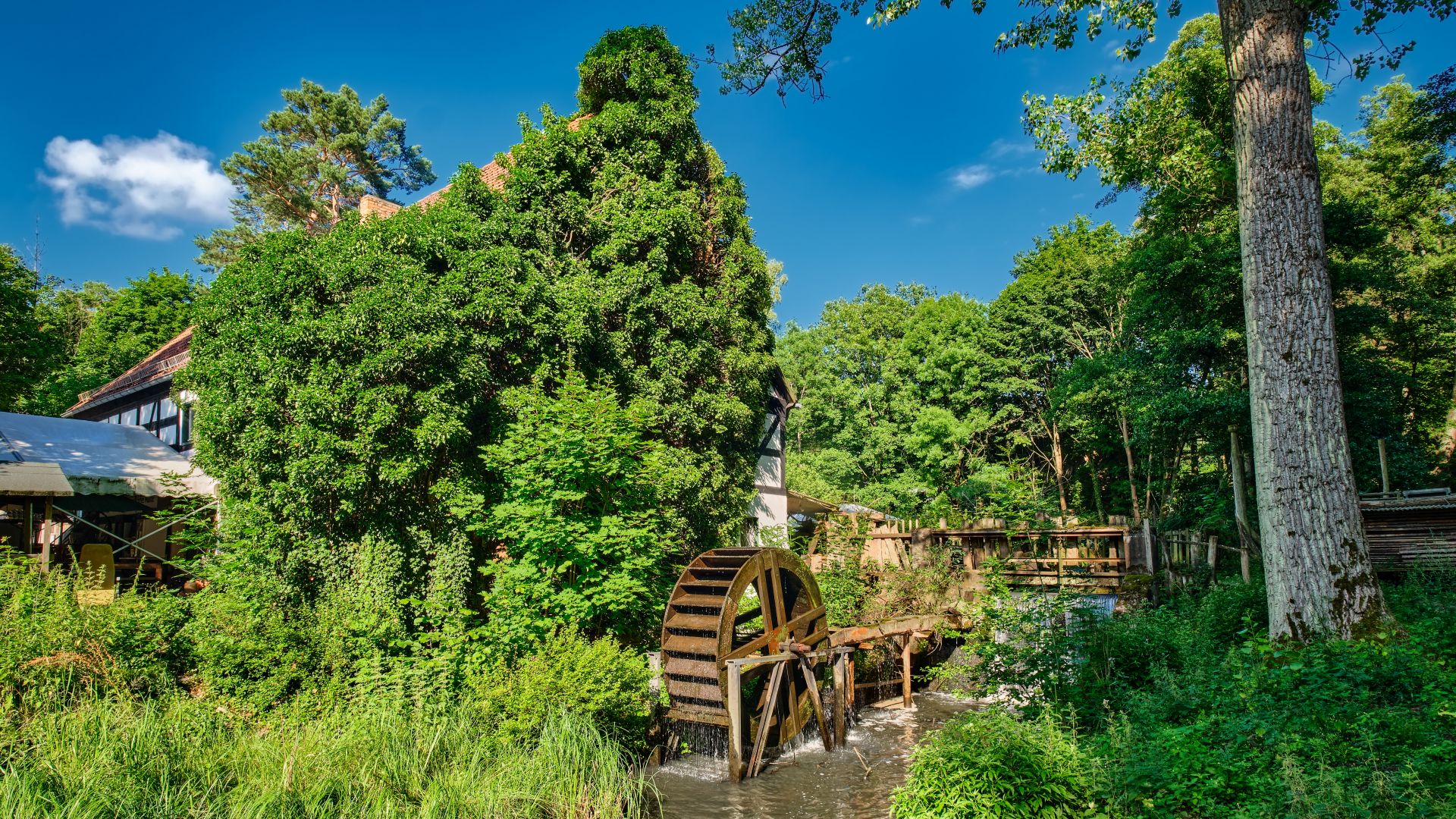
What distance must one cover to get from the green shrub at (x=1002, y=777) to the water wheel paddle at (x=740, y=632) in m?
3.30

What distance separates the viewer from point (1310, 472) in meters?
5.50

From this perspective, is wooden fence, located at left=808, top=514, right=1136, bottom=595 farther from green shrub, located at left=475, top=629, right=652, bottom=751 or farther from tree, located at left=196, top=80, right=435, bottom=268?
tree, located at left=196, top=80, right=435, bottom=268

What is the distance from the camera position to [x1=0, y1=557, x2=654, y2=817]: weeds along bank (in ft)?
16.2

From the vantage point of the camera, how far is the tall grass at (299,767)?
4629 mm

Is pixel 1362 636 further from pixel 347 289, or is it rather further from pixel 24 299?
pixel 24 299

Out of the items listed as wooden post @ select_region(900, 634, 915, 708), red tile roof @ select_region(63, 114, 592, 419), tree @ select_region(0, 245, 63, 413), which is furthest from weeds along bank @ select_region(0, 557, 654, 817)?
tree @ select_region(0, 245, 63, 413)

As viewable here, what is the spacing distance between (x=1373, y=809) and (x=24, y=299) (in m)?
22.7

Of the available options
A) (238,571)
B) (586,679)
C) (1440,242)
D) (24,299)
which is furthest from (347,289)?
(1440,242)

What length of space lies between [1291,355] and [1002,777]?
384 cm

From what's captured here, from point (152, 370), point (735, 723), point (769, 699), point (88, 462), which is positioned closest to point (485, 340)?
point (735, 723)

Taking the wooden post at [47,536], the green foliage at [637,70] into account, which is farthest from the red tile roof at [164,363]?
the wooden post at [47,536]

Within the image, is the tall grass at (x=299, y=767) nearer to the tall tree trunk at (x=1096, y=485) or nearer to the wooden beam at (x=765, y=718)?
the wooden beam at (x=765, y=718)

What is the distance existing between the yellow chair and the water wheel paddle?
6429 millimetres

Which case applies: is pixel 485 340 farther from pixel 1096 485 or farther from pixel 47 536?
pixel 1096 485
